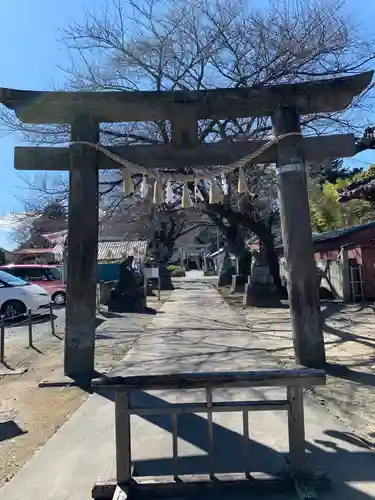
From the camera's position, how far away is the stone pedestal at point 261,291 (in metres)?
18.5

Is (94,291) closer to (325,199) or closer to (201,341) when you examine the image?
(201,341)

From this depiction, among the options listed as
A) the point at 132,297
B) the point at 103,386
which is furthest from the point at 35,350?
the point at 132,297

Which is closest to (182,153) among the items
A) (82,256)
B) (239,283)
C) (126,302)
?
(82,256)

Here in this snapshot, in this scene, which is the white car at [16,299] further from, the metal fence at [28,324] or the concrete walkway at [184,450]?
the concrete walkway at [184,450]

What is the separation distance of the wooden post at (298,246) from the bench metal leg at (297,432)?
11.1ft

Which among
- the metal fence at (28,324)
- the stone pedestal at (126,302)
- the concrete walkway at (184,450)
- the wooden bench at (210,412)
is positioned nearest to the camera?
the wooden bench at (210,412)

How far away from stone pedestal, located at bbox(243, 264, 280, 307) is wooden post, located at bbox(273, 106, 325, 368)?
11562 mm

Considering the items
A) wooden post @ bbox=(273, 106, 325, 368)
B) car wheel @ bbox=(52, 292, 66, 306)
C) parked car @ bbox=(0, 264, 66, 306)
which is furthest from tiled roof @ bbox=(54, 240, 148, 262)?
wooden post @ bbox=(273, 106, 325, 368)

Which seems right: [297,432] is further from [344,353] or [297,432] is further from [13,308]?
[13,308]

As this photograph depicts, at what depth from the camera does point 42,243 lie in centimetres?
5253

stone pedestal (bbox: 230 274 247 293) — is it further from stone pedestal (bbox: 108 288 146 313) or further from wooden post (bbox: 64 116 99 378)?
wooden post (bbox: 64 116 99 378)

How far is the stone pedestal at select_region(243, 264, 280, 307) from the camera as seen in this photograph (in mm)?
18547

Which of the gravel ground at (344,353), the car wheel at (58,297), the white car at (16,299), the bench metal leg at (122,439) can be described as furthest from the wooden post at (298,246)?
the car wheel at (58,297)

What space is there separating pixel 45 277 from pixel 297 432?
18.6 meters
